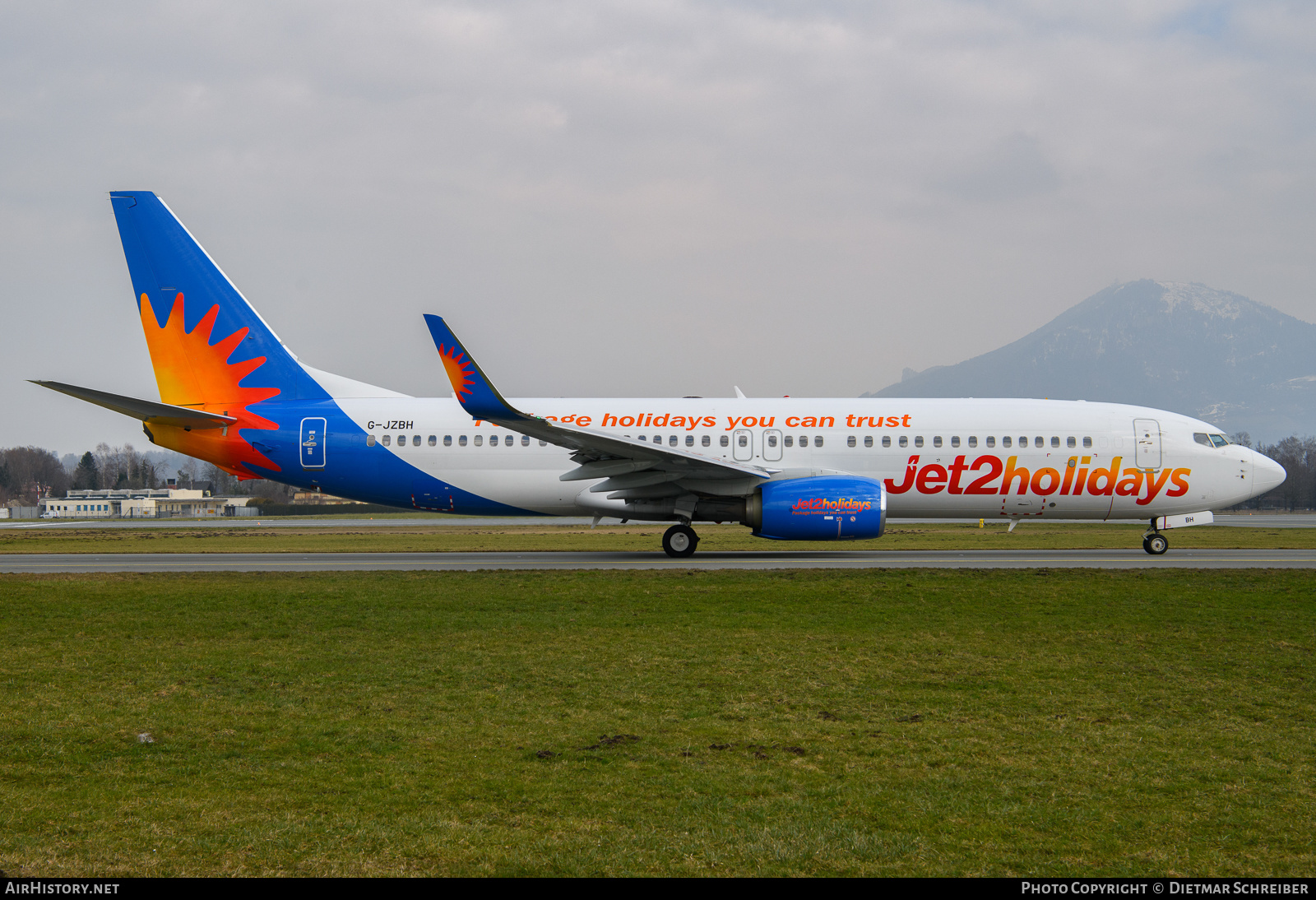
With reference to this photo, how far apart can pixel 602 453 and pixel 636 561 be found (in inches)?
93.7

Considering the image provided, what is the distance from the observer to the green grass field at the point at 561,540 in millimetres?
25516

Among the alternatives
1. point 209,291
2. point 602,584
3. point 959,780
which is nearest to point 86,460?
point 209,291

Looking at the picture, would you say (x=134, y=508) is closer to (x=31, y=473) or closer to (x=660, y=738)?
(x=31, y=473)

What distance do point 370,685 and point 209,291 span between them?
52.9ft

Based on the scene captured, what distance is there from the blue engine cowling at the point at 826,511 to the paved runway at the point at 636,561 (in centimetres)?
60

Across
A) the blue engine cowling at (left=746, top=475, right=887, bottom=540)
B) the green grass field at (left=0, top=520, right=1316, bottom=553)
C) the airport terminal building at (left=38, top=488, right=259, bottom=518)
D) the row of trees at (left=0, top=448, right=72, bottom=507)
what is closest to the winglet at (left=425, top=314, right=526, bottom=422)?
the blue engine cowling at (left=746, top=475, right=887, bottom=540)

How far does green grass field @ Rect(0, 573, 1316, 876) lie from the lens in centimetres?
459

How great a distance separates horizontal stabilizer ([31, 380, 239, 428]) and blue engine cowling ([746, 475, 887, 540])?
12224 millimetres

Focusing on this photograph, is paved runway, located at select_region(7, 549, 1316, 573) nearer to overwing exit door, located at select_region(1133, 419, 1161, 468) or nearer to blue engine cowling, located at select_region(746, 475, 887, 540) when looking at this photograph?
blue engine cowling, located at select_region(746, 475, 887, 540)

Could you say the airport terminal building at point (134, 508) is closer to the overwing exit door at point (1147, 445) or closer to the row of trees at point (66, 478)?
the row of trees at point (66, 478)

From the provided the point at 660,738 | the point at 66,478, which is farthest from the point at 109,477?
the point at 660,738

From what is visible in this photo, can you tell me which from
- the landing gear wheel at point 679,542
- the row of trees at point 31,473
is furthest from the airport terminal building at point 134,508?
the landing gear wheel at point 679,542
